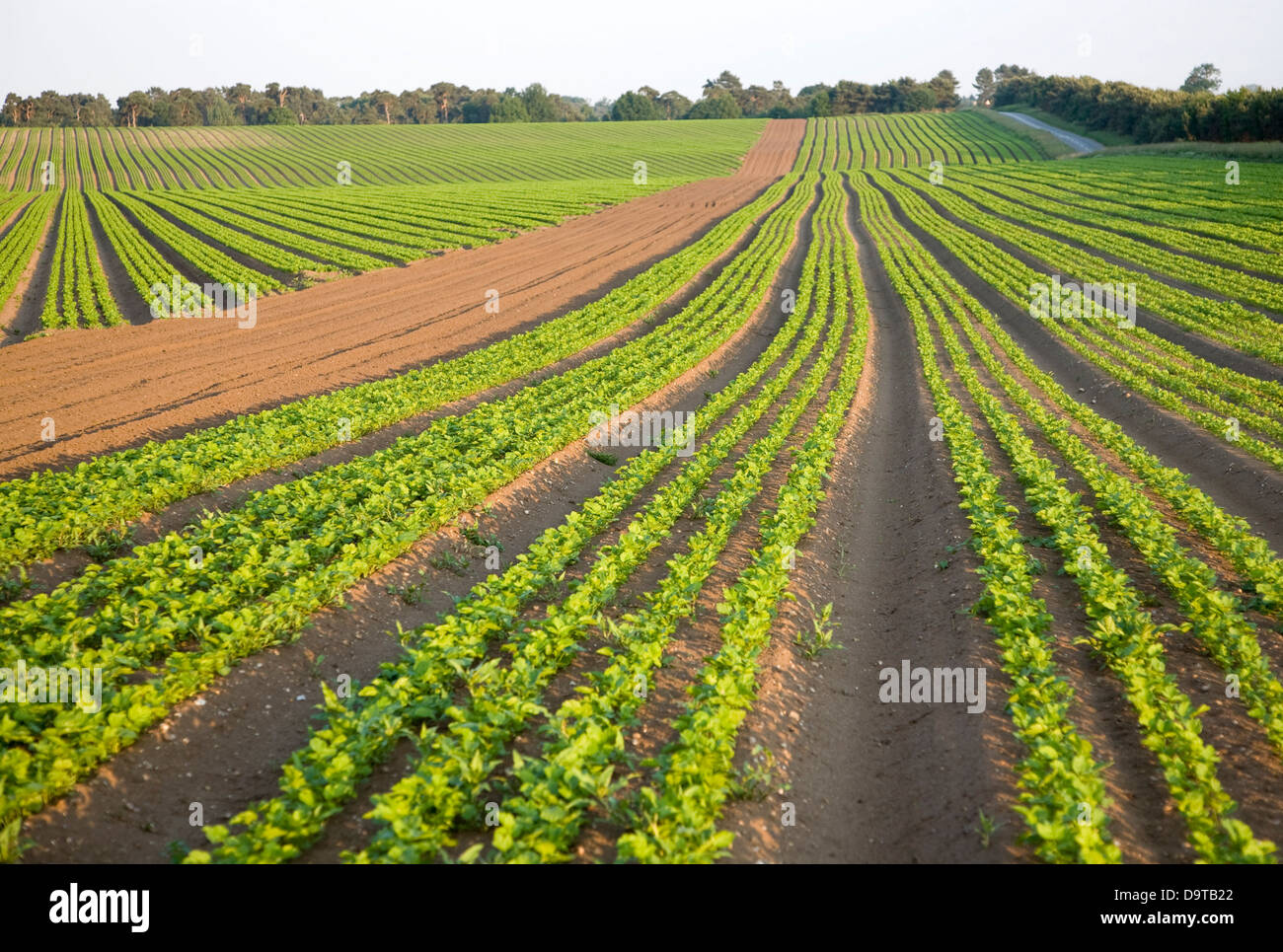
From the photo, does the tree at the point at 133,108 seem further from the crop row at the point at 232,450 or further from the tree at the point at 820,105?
the crop row at the point at 232,450

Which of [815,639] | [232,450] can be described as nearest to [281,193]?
[232,450]

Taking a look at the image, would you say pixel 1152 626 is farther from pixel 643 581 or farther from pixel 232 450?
pixel 232 450

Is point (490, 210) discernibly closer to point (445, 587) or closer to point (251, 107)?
point (445, 587)

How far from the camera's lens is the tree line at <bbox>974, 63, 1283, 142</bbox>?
58969 mm

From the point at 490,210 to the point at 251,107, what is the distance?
382 feet

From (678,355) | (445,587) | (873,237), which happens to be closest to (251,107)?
(873,237)

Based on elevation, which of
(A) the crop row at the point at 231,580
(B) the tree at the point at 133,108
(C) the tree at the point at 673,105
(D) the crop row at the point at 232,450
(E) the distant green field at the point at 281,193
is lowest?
(A) the crop row at the point at 231,580

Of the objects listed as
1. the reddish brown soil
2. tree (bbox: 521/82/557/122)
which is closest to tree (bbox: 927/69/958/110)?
tree (bbox: 521/82/557/122)

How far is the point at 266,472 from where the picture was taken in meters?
12.0

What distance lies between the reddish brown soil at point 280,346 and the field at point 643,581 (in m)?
0.21

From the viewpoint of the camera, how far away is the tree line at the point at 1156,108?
5897 centimetres

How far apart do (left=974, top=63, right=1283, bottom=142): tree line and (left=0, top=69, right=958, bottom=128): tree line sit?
2207 cm

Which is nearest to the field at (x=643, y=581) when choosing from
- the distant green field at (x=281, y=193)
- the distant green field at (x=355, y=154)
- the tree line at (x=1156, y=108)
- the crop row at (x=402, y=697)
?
the crop row at (x=402, y=697)

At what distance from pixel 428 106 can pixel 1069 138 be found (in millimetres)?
111892
